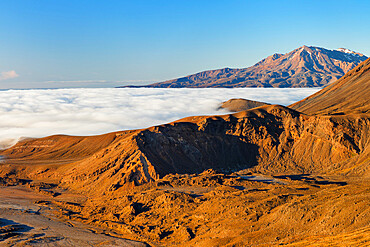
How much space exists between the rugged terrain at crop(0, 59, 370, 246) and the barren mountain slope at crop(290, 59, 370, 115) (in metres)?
1.19

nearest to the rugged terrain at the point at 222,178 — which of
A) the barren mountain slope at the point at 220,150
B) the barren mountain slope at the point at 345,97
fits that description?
the barren mountain slope at the point at 220,150

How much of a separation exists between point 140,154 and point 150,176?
17.5 ft

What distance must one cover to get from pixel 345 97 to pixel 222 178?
3062 inches

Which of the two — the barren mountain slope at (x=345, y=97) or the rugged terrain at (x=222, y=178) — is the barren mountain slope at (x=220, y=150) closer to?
the rugged terrain at (x=222, y=178)

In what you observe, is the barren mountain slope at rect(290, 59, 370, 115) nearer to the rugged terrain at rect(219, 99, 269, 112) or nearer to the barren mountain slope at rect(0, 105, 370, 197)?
the barren mountain slope at rect(0, 105, 370, 197)

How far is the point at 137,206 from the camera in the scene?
58.6m

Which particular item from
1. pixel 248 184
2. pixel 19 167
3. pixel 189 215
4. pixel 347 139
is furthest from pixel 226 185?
pixel 19 167

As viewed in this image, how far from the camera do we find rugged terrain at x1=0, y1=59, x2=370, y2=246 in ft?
134

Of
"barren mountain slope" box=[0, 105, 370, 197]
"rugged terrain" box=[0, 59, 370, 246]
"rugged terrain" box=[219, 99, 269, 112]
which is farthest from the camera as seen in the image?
"rugged terrain" box=[219, 99, 269, 112]

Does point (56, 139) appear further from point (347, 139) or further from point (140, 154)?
point (347, 139)

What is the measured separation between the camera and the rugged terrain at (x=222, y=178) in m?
41.0

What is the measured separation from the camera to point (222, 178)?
224 feet

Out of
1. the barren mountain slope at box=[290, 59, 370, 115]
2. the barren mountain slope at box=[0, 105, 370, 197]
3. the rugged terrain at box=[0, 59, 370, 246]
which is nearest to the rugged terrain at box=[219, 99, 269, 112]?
the barren mountain slope at box=[290, 59, 370, 115]

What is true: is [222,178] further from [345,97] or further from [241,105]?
[241,105]
